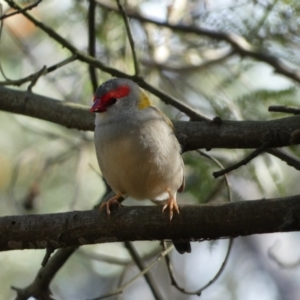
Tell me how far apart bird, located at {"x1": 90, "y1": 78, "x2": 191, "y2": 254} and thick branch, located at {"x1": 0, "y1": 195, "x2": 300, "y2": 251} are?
0.35 metres

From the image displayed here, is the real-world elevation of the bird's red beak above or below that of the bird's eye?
below

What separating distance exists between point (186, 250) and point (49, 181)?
137 inches

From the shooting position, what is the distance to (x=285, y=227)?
2812mm

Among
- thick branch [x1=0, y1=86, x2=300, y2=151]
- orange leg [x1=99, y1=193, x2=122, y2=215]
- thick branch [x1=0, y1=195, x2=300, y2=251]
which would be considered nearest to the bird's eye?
thick branch [x1=0, y1=86, x2=300, y2=151]

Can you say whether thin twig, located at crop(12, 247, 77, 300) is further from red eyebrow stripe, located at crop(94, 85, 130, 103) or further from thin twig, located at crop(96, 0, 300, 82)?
thin twig, located at crop(96, 0, 300, 82)

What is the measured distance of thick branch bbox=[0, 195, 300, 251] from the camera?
9.53 feet

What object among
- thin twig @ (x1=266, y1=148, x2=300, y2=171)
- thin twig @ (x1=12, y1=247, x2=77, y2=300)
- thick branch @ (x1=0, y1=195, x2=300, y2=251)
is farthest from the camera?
thin twig @ (x1=12, y1=247, x2=77, y2=300)

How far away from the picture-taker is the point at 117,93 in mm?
4043

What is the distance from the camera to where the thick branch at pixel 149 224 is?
9.53 feet

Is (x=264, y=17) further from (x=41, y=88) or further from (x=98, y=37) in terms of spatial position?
(x=41, y=88)

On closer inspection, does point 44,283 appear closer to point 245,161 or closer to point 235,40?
point 245,161

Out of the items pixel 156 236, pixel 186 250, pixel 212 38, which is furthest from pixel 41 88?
pixel 156 236

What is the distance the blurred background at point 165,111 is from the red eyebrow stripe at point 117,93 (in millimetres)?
894

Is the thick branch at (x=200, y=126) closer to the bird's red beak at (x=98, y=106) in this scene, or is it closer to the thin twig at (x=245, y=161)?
the thin twig at (x=245, y=161)
